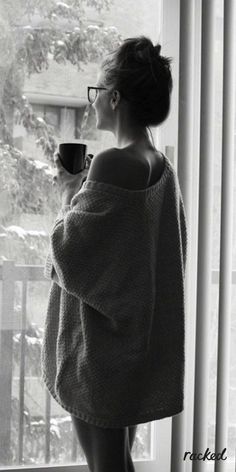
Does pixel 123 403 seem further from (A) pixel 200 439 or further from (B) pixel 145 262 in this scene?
(A) pixel 200 439

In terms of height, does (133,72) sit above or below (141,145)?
above

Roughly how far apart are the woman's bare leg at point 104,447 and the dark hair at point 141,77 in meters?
0.78

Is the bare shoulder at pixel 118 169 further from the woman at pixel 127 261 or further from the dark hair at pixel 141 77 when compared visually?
the dark hair at pixel 141 77

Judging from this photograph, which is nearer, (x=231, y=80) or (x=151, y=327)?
(x=151, y=327)

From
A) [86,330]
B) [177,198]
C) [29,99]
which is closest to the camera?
[86,330]

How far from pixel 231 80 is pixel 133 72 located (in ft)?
2.94

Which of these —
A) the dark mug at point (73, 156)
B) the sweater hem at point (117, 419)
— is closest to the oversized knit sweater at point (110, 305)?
the sweater hem at point (117, 419)

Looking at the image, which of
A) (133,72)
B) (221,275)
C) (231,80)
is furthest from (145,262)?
(231,80)

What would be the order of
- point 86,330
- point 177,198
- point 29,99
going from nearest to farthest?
point 86,330, point 177,198, point 29,99


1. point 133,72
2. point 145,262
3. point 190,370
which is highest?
point 133,72

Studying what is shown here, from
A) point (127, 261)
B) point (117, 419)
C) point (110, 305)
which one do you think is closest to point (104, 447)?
point (117, 419)

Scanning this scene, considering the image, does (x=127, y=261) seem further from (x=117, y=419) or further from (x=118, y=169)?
(x=117, y=419)

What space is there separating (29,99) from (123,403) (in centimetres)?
120

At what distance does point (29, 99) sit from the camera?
231cm
